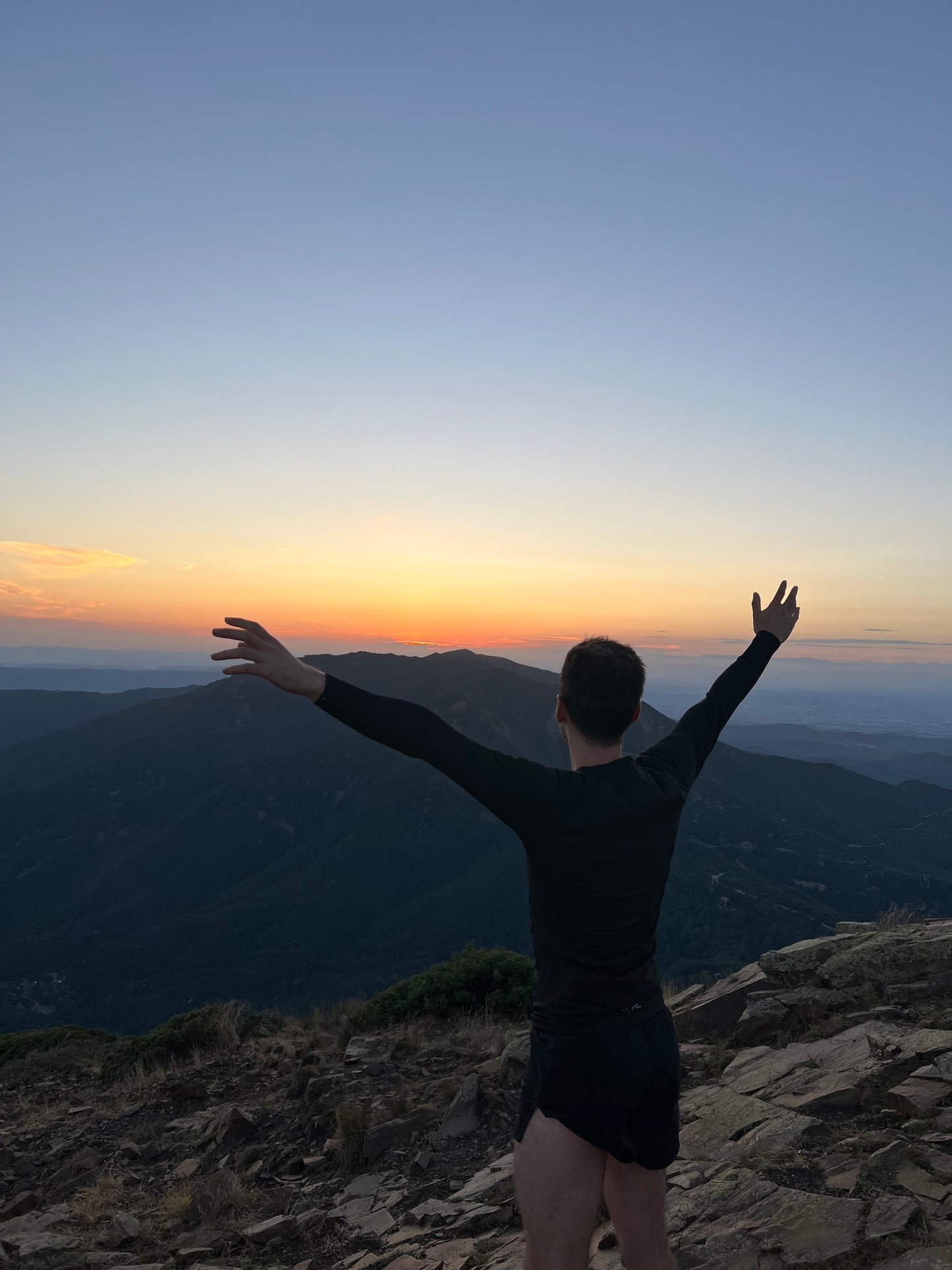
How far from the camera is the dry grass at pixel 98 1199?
23.1ft

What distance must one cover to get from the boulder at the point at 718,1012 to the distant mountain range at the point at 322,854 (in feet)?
205

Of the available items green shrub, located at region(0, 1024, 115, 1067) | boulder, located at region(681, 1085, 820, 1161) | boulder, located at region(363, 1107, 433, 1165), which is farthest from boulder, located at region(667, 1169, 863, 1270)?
green shrub, located at region(0, 1024, 115, 1067)

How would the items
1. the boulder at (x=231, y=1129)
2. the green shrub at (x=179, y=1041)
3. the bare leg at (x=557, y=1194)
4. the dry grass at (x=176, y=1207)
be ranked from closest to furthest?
the bare leg at (x=557, y=1194)
the dry grass at (x=176, y=1207)
the boulder at (x=231, y=1129)
the green shrub at (x=179, y=1041)

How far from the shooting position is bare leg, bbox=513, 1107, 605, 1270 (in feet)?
7.70

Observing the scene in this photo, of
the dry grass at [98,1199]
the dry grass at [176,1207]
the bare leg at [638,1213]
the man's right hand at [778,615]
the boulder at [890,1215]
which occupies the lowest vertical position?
the dry grass at [98,1199]

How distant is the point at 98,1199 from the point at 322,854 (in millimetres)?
126562

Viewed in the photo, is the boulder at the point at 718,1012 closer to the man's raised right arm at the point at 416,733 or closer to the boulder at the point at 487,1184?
the boulder at the point at 487,1184

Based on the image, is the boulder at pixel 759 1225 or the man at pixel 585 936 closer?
the man at pixel 585 936

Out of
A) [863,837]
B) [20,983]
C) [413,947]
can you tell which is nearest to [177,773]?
[20,983]

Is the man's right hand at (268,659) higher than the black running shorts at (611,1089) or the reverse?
higher

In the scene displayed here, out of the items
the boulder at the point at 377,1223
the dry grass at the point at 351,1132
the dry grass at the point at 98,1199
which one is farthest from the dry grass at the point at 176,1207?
the boulder at the point at 377,1223

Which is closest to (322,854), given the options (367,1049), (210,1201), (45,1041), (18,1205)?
(45,1041)

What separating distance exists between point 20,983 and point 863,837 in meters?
125

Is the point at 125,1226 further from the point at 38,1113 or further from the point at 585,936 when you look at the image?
the point at 585,936
